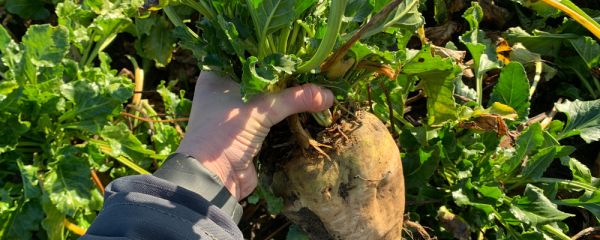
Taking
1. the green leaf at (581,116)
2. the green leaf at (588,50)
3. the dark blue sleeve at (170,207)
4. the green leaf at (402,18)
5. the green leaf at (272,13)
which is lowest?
the green leaf at (581,116)

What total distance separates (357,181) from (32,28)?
1446mm

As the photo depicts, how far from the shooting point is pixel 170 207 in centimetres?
136

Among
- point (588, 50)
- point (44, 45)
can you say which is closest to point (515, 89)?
point (588, 50)

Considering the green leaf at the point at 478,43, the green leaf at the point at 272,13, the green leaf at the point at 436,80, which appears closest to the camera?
the green leaf at the point at 272,13

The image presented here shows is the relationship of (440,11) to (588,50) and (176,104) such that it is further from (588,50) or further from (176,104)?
(176,104)

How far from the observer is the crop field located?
1.59m

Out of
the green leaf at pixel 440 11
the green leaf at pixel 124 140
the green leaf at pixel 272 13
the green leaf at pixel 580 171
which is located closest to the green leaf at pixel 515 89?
the green leaf at pixel 580 171

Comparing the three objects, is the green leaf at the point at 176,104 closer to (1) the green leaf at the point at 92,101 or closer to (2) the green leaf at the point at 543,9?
(1) the green leaf at the point at 92,101

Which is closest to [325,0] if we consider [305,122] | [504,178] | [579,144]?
[305,122]

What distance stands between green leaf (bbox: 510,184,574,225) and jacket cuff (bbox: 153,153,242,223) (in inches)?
42.2

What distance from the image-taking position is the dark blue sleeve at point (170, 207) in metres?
1.31

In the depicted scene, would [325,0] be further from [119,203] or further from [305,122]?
[119,203]

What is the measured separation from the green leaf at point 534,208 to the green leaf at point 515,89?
31cm

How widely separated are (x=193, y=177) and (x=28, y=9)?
2010mm
